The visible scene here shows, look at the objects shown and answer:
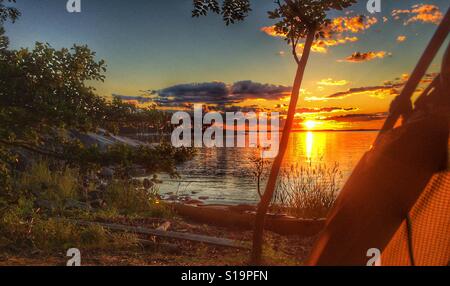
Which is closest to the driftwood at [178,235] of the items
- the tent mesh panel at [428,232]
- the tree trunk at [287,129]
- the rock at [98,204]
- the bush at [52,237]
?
the bush at [52,237]

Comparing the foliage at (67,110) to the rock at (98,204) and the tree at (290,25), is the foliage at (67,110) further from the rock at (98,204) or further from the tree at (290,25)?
the rock at (98,204)

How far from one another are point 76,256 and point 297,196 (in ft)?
16.0

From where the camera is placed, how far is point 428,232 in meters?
2.69

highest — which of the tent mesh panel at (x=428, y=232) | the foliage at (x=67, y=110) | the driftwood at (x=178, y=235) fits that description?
the foliage at (x=67, y=110)

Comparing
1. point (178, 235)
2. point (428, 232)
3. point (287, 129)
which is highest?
point (287, 129)

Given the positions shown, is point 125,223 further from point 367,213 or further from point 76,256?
point 367,213

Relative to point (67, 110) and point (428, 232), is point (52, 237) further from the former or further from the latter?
point (428, 232)

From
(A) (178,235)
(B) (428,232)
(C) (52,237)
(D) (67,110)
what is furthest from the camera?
(A) (178,235)

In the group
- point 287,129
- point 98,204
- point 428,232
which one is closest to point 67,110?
point 287,129

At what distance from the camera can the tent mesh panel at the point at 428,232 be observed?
8.16 ft

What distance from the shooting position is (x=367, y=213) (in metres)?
2.16

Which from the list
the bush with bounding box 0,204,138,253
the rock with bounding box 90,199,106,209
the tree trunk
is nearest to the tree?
the tree trunk
